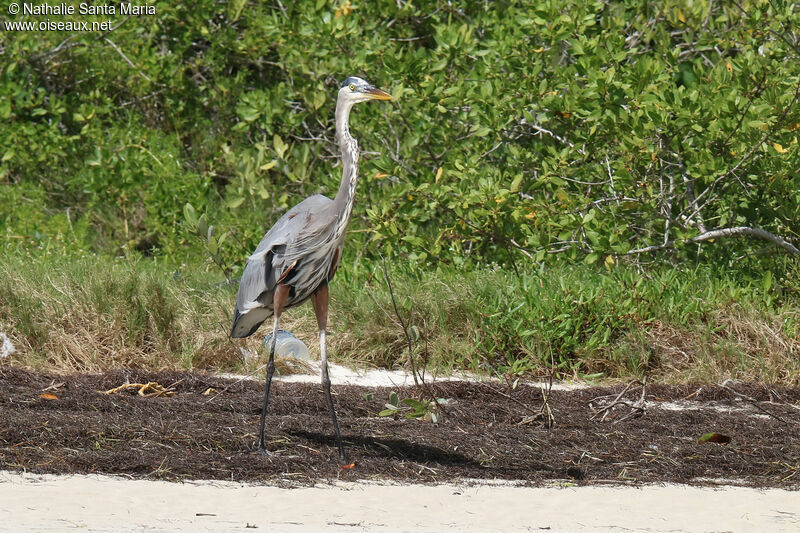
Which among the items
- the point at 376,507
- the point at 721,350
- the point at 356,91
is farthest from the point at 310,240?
the point at 721,350

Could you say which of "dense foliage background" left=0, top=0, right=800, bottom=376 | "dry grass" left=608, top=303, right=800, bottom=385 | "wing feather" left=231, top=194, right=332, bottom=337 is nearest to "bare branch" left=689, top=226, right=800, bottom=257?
"dense foliage background" left=0, top=0, right=800, bottom=376

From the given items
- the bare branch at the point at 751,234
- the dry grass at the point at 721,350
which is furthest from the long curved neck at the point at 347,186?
the bare branch at the point at 751,234

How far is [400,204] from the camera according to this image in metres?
8.63

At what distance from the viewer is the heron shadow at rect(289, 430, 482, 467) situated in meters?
5.09

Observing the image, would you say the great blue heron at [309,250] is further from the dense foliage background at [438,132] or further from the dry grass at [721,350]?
the dry grass at [721,350]

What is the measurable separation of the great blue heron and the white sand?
27.7 inches

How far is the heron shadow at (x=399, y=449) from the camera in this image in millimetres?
5094

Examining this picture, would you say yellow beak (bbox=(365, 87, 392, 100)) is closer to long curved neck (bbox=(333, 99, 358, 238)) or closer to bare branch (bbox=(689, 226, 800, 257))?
long curved neck (bbox=(333, 99, 358, 238))

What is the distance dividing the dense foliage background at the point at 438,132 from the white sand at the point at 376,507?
6.38 feet

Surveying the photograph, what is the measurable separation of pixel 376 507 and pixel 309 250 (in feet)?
4.83

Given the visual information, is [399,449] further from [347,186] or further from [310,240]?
[347,186]

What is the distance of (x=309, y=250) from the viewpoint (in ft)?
17.1

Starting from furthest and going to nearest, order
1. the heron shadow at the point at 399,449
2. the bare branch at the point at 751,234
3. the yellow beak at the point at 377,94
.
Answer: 1. the bare branch at the point at 751,234
2. the yellow beak at the point at 377,94
3. the heron shadow at the point at 399,449

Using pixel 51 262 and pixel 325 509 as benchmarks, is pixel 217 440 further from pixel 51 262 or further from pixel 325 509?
pixel 51 262
